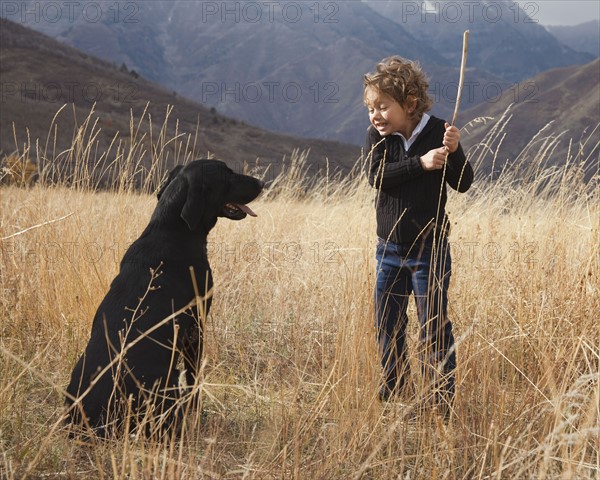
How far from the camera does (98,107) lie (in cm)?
5125

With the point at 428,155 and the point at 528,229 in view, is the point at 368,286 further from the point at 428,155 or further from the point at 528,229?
the point at 528,229

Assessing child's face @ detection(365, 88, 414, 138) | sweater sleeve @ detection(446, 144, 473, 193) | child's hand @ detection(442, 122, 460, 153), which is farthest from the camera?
child's face @ detection(365, 88, 414, 138)

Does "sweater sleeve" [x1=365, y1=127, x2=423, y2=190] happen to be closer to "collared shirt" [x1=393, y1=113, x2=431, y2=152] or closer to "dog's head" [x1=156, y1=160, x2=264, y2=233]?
"collared shirt" [x1=393, y1=113, x2=431, y2=152]

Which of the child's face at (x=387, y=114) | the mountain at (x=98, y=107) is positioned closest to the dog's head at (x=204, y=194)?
the child's face at (x=387, y=114)

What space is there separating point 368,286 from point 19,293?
6.51ft

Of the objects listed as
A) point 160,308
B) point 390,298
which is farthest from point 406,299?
point 160,308

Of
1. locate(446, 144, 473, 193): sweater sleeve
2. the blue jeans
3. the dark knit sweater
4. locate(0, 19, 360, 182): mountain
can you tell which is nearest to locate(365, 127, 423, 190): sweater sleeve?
the dark knit sweater

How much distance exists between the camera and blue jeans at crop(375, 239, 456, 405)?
110 inches

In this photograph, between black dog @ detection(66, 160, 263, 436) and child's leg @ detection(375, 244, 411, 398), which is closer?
black dog @ detection(66, 160, 263, 436)

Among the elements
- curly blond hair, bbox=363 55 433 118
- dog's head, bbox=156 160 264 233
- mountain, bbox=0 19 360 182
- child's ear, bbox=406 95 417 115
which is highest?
curly blond hair, bbox=363 55 433 118

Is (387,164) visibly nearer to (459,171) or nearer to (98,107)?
(459,171)

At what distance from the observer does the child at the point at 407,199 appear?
111 inches

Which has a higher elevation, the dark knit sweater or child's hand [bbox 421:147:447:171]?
child's hand [bbox 421:147:447:171]

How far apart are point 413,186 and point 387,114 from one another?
37 centimetres
